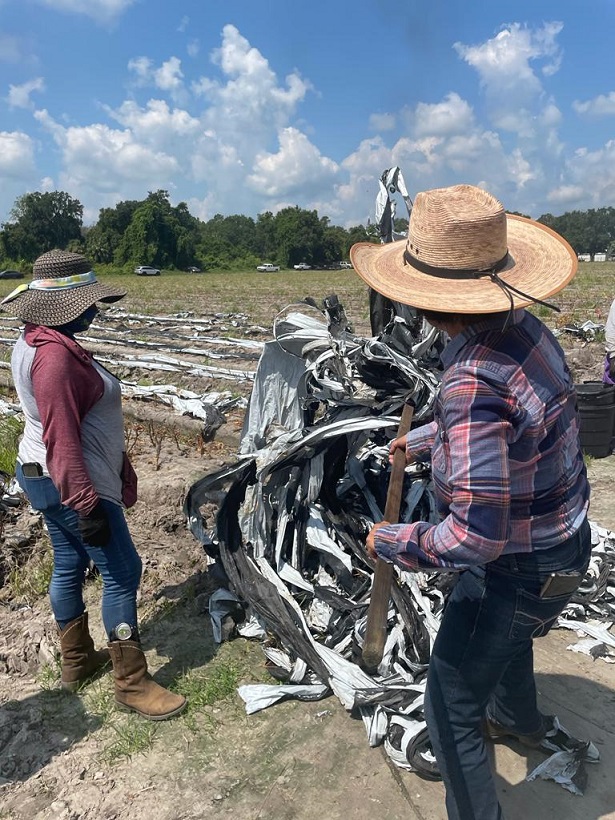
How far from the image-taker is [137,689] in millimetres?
2891

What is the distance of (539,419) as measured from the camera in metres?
1.62

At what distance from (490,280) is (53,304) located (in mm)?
1854

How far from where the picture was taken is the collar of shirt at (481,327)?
1.66 metres

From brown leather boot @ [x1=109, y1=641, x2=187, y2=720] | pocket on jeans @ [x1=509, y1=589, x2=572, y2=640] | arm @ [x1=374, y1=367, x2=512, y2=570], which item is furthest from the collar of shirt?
brown leather boot @ [x1=109, y1=641, x2=187, y2=720]

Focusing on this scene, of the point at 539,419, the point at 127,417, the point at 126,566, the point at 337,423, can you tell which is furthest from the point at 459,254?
the point at 127,417

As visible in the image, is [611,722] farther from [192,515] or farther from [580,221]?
[580,221]

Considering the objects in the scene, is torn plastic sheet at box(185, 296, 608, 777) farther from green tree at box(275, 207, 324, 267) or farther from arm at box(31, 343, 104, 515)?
green tree at box(275, 207, 324, 267)

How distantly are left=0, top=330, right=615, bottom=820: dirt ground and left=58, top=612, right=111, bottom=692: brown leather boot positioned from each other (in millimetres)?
70

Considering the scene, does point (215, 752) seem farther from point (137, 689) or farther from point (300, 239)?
point (300, 239)

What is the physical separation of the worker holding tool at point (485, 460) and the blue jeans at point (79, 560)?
1445 mm

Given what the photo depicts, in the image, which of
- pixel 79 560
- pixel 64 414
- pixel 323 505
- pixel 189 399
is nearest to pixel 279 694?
pixel 323 505

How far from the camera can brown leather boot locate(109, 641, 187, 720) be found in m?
2.86

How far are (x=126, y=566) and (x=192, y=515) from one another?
0.62 m

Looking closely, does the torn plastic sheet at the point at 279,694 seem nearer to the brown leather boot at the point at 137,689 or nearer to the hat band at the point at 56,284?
the brown leather boot at the point at 137,689
